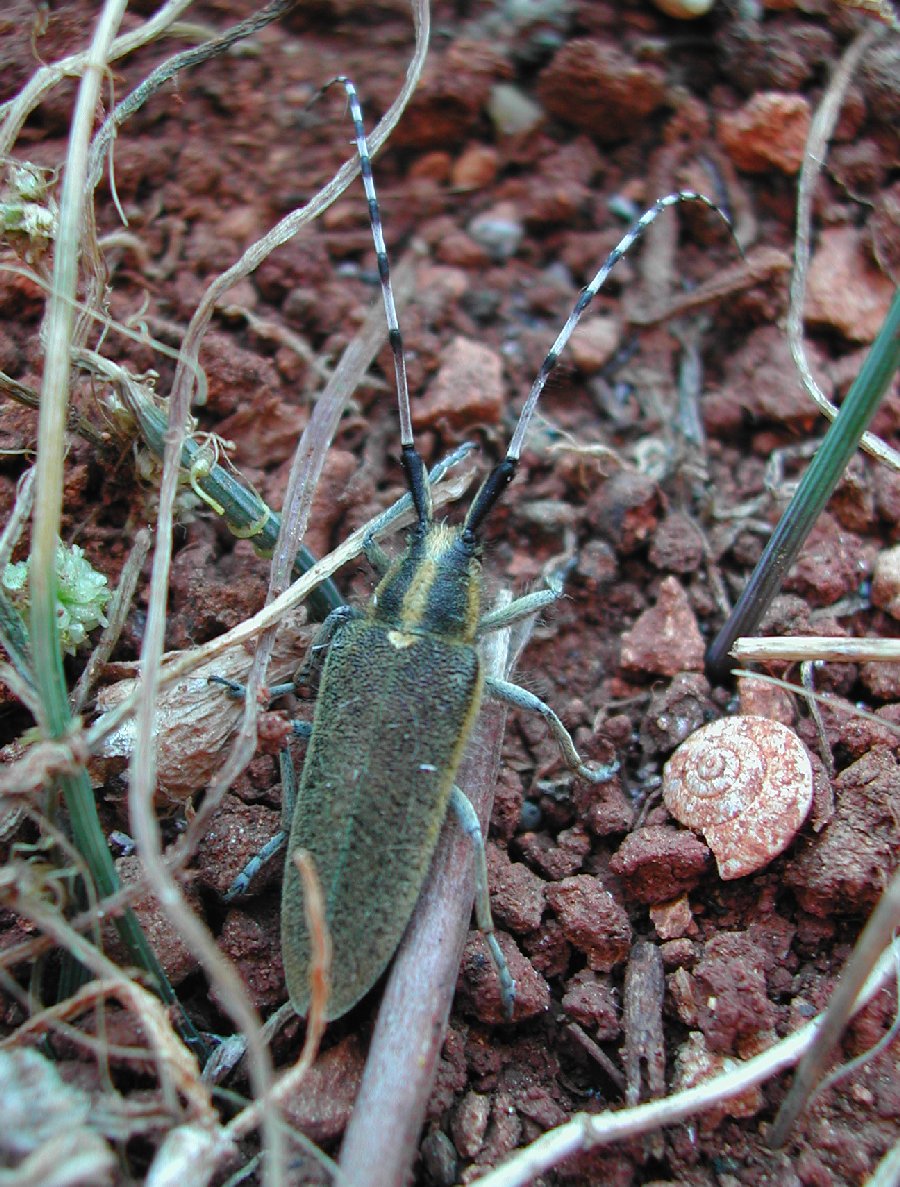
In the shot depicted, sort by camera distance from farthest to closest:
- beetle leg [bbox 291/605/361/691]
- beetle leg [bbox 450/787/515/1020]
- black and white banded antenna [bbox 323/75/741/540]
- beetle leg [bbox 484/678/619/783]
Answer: black and white banded antenna [bbox 323/75/741/540], beetle leg [bbox 291/605/361/691], beetle leg [bbox 484/678/619/783], beetle leg [bbox 450/787/515/1020]

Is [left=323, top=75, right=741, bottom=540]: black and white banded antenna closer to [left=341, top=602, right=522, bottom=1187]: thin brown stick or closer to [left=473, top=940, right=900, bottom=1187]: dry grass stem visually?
[left=341, top=602, right=522, bottom=1187]: thin brown stick

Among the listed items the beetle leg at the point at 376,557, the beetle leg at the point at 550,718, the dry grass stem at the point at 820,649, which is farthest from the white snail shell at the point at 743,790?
the beetle leg at the point at 376,557

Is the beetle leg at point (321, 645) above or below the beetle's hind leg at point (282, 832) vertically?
above

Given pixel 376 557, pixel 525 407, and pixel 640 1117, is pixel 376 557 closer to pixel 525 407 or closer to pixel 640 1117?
pixel 525 407

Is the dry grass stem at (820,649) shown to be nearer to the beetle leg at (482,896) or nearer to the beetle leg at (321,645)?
the beetle leg at (482,896)

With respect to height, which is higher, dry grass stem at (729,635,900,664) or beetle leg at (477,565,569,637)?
dry grass stem at (729,635,900,664)

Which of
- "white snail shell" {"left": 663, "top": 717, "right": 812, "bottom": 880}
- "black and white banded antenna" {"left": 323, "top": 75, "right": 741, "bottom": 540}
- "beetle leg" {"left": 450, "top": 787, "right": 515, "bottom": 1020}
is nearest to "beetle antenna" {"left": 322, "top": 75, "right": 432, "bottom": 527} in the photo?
"black and white banded antenna" {"left": 323, "top": 75, "right": 741, "bottom": 540}

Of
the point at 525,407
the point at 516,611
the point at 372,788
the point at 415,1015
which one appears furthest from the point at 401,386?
the point at 415,1015
